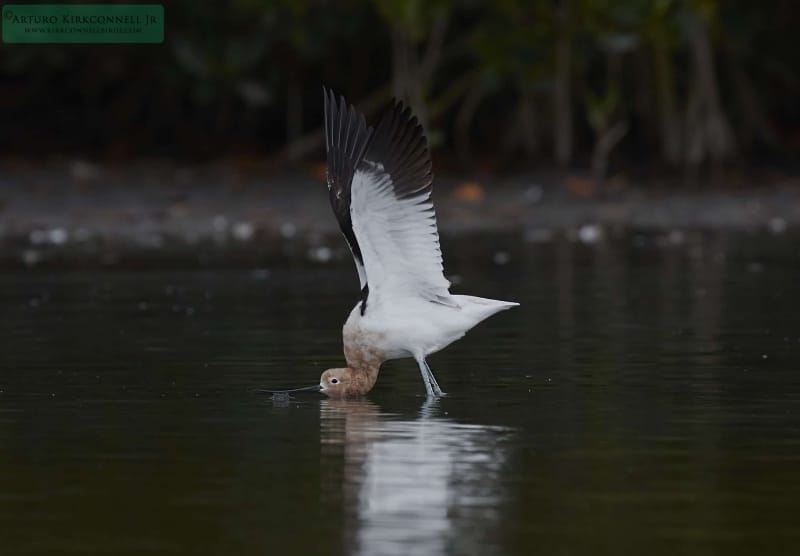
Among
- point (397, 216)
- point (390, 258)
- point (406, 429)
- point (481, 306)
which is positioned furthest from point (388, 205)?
point (406, 429)

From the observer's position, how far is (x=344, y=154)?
1058 cm

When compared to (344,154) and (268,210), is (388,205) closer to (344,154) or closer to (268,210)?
(344,154)

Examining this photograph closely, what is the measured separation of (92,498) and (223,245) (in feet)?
46.2

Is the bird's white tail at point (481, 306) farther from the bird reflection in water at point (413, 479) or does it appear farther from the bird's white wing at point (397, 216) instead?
the bird reflection in water at point (413, 479)

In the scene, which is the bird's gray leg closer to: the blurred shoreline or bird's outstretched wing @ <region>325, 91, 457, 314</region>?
bird's outstretched wing @ <region>325, 91, 457, 314</region>

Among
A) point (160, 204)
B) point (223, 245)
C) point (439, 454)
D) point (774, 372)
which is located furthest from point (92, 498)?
point (160, 204)

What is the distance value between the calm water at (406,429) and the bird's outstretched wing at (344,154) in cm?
91

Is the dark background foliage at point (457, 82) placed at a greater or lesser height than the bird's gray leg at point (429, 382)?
greater

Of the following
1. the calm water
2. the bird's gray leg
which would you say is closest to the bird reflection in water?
the calm water

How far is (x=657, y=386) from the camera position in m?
10.6

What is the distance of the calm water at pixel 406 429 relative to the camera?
6957 mm

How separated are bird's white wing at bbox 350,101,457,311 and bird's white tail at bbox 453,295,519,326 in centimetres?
7

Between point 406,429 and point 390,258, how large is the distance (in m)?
1.49

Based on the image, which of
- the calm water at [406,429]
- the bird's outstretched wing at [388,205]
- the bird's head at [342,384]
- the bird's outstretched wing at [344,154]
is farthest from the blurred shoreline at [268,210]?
the bird's head at [342,384]
